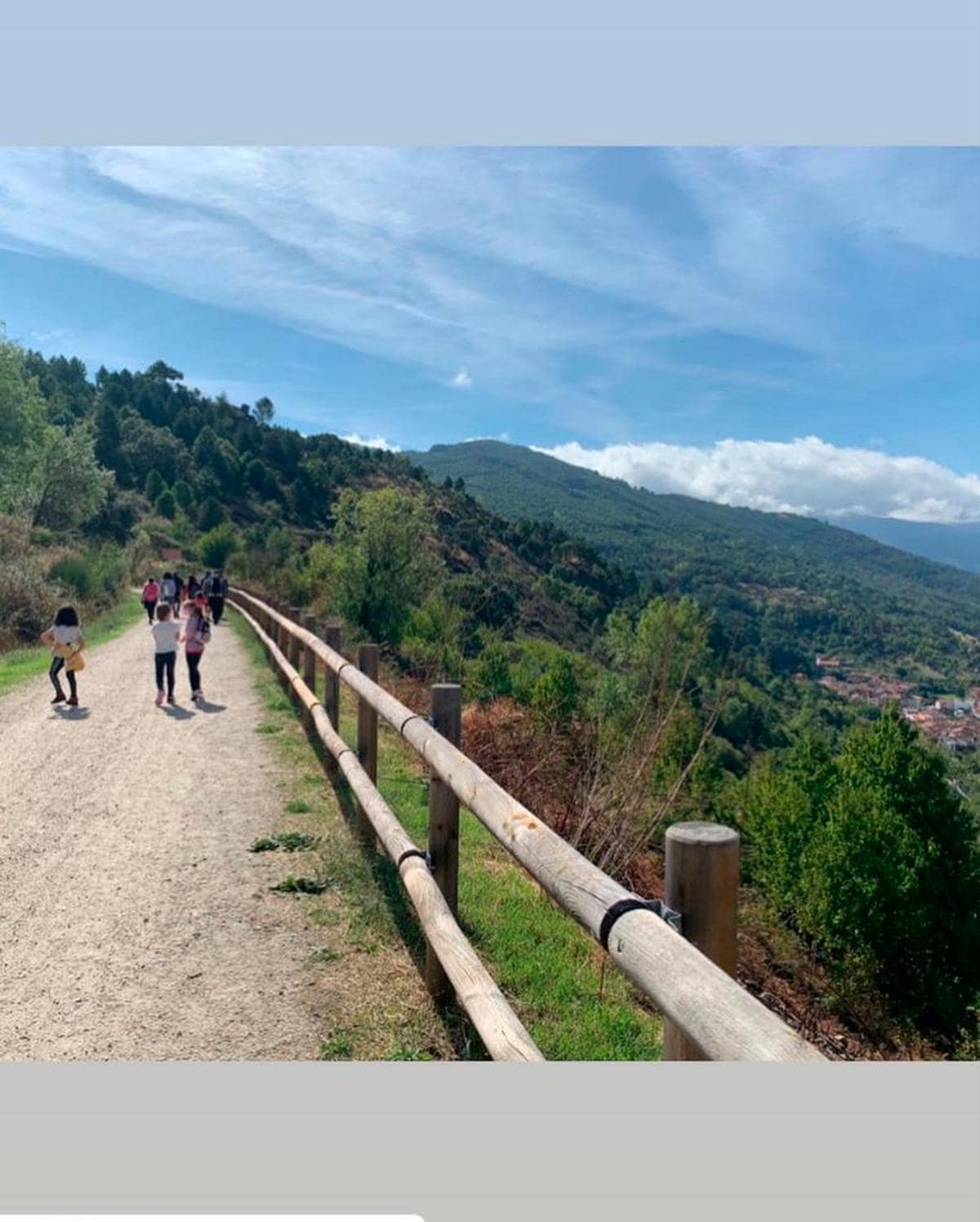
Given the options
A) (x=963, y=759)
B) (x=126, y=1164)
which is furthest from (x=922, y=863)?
(x=126, y=1164)

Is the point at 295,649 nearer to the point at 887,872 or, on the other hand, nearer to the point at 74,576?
the point at 74,576

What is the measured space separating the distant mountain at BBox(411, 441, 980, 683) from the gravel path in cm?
297

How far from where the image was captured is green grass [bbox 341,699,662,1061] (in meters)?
3.02

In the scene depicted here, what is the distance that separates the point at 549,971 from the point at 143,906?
1852 mm

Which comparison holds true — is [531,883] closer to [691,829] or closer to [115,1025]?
[115,1025]

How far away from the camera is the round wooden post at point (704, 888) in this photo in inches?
63.4

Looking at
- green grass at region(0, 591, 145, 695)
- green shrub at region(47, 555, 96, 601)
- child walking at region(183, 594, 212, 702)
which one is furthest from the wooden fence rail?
green shrub at region(47, 555, 96, 601)

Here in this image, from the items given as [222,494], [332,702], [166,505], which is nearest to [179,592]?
[332,702]

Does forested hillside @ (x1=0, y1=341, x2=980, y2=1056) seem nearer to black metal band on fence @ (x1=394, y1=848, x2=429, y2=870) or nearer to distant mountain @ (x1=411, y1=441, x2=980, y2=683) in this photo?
distant mountain @ (x1=411, y1=441, x2=980, y2=683)

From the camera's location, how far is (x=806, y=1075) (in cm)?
197

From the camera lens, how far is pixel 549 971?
11.6ft

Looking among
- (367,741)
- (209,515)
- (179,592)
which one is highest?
(209,515)

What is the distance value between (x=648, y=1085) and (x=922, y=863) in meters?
21.9

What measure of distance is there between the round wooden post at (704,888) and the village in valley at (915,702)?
2478cm
